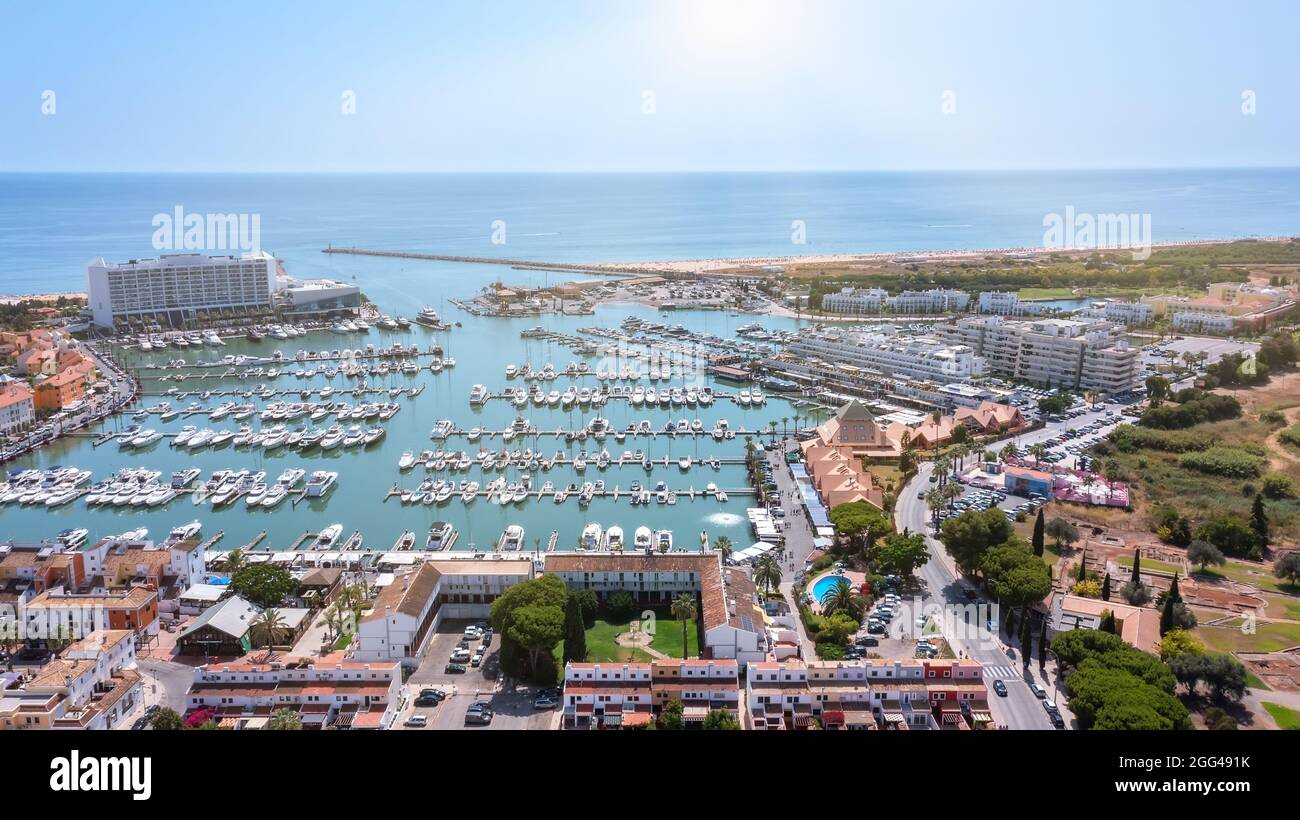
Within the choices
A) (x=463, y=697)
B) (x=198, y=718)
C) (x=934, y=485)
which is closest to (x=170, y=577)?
(x=198, y=718)

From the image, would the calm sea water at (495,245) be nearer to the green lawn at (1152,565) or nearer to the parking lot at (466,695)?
the parking lot at (466,695)

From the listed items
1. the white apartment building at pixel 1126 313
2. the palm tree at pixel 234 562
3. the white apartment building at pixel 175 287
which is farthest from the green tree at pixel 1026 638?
the white apartment building at pixel 175 287

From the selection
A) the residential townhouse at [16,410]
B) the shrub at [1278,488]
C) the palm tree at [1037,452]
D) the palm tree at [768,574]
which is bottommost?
the palm tree at [768,574]

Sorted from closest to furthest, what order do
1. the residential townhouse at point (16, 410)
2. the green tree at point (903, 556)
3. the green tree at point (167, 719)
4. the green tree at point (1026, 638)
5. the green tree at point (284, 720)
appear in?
the green tree at point (167, 719) < the green tree at point (284, 720) < the green tree at point (1026, 638) < the green tree at point (903, 556) < the residential townhouse at point (16, 410)

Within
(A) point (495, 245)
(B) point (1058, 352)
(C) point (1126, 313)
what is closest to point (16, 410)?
(B) point (1058, 352)

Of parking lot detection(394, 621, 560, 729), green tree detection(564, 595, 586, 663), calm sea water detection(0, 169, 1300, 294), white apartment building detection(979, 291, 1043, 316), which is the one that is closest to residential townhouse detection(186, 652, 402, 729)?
parking lot detection(394, 621, 560, 729)

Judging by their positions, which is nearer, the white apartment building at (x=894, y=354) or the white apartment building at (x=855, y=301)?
the white apartment building at (x=894, y=354)
